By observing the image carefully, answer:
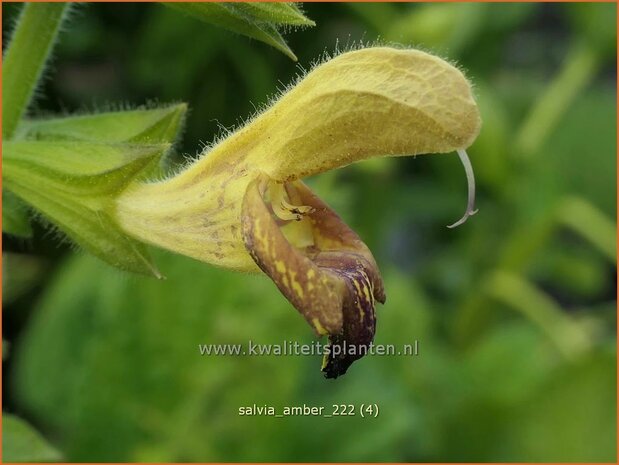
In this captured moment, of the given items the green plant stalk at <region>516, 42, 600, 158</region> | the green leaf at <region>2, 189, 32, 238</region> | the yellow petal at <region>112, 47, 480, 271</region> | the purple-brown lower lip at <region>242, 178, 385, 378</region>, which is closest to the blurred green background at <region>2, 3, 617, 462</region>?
the green plant stalk at <region>516, 42, 600, 158</region>

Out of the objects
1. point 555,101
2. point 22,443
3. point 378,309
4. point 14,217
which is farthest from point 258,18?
point 555,101

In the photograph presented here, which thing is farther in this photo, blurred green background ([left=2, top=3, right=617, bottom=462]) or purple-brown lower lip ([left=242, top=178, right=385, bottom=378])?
blurred green background ([left=2, top=3, right=617, bottom=462])

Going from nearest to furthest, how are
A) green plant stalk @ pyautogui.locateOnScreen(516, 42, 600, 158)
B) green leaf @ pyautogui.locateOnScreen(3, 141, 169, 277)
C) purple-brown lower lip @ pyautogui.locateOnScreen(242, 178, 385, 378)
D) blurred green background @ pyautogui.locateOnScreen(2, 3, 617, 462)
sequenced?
1. purple-brown lower lip @ pyautogui.locateOnScreen(242, 178, 385, 378)
2. green leaf @ pyautogui.locateOnScreen(3, 141, 169, 277)
3. blurred green background @ pyautogui.locateOnScreen(2, 3, 617, 462)
4. green plant stalk @ pyautogui.locateOnScreen(516, 42, 600, 158)

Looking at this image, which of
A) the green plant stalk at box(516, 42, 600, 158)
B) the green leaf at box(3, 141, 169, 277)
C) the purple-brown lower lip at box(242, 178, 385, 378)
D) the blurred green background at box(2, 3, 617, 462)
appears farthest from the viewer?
the green plant stalk at box(516, 42, 600, 158)

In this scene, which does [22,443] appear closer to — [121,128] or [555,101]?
Result: [121,128]

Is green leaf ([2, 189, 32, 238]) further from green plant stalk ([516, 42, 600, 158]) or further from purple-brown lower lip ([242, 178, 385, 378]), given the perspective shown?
green plant stalk ([516, 42, 600, 158])

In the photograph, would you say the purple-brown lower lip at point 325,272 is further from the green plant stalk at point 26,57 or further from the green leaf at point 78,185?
the green plant stalk at point 26,57

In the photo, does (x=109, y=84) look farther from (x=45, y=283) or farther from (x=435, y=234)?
(x=435, y=234)
